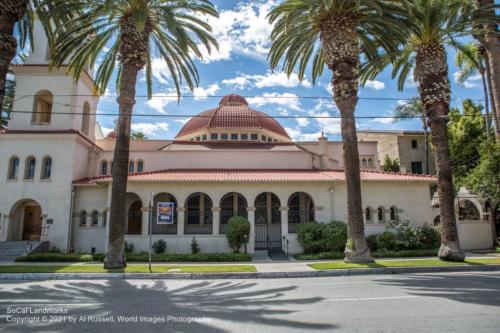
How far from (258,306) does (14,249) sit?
1987cm

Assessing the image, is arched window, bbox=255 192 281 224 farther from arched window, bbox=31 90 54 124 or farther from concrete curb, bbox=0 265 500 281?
arched window, bbox=31 90 54 124

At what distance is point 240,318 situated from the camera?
255 inches

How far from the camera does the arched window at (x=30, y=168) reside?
22278 millimetres

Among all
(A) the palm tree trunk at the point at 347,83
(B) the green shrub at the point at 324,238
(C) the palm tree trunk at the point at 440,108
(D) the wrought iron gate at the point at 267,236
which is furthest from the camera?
(D) the wrought iron gate at the point at 267,236

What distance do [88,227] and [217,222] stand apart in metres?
9.17

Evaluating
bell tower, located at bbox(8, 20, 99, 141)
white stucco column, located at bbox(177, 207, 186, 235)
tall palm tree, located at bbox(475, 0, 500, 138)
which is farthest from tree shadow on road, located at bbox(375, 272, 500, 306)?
bell tower, located at bbox(8, 20, 99, 141)

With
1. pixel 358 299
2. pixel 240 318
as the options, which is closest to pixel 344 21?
pixel 358 299

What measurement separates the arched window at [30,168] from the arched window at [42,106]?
10.7ft

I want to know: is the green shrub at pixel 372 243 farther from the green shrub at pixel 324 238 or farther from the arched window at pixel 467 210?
the arched window at pixel 467 210

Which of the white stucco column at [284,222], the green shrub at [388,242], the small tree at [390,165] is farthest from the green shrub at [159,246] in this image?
the small tree at [390,165]

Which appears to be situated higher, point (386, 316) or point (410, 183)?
point (410, 183)

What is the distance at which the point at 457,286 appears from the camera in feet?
31.8

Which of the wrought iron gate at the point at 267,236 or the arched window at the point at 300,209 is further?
the arched window at the point at 300,209

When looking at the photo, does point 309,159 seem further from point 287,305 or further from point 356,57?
point 287,305
